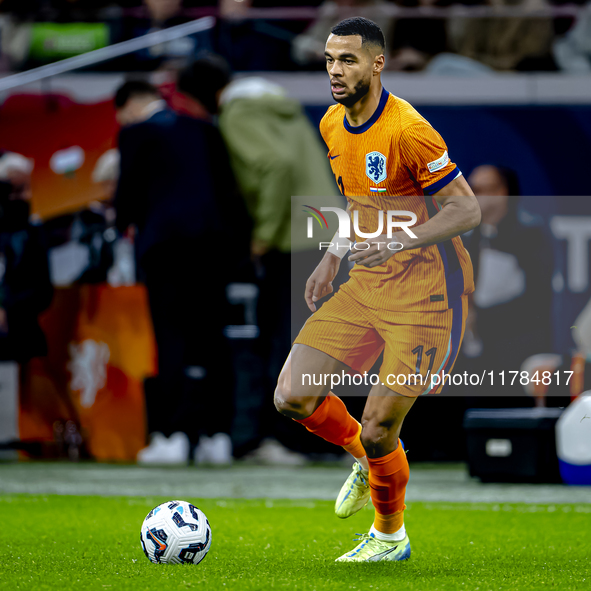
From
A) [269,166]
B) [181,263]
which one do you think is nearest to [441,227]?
[269,166]

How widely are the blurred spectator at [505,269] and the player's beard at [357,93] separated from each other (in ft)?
7.93

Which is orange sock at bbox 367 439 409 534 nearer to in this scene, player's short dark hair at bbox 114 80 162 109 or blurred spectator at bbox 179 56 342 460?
blurred spectator at bbox 179 56 342 460

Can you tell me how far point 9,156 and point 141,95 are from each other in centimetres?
108

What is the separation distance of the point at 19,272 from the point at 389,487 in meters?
4.21

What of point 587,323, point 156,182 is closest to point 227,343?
point 156,182

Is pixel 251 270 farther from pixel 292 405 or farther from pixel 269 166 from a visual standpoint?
pixel 292 405

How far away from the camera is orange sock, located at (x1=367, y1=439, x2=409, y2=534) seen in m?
3.89

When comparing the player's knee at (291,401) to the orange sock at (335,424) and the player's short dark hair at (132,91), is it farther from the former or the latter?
the player's short dark hair at (132,91)

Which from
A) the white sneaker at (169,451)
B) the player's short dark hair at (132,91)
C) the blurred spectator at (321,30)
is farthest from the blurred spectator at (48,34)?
the white sneaker at (169,451)

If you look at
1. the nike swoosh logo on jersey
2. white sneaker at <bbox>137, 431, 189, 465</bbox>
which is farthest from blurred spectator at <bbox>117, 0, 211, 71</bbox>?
the nike swoosh logo on jersey

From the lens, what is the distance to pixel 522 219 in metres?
6.52

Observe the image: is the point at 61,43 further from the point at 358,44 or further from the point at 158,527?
the point at 158,527

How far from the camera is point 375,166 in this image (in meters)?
3.88

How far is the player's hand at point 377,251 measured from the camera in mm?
3738
